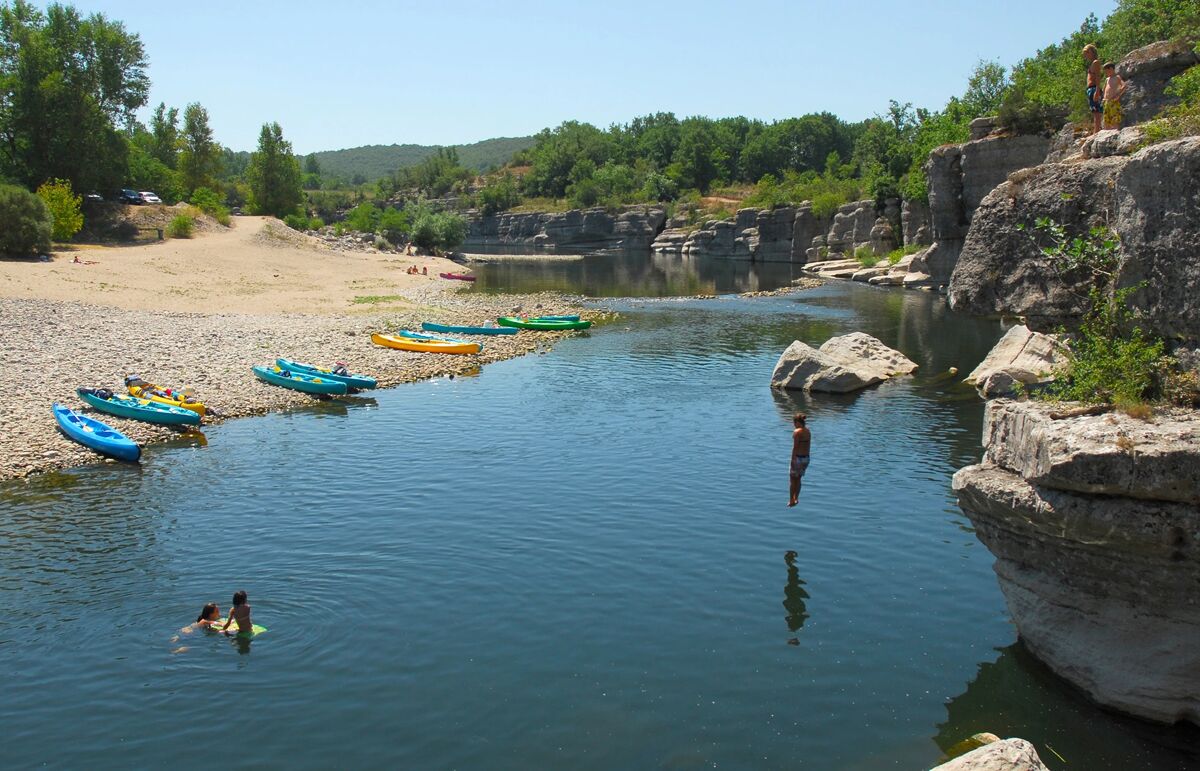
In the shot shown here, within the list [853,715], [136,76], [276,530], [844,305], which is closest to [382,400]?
[276,530]

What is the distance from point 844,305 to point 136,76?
69428mm

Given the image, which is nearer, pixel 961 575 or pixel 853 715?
pixel 853 715

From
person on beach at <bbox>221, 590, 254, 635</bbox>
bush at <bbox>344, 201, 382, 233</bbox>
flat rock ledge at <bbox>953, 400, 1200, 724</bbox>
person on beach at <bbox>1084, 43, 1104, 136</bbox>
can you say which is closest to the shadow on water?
flat rock ledge at <bbox>953, 400, 1200, 724</bbox>

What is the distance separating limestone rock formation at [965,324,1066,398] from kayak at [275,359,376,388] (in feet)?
72.9

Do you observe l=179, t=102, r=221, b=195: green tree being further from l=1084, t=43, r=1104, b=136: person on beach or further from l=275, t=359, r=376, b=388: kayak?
l=1084, t=43, r=1104, b=136: person on beach

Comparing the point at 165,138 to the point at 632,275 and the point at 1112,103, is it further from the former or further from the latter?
the point at 1112,103

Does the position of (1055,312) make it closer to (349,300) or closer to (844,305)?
(844,305)

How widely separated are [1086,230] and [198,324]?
42.3m

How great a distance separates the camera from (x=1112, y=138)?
1533cm

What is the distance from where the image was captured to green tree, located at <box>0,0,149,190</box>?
76375mm

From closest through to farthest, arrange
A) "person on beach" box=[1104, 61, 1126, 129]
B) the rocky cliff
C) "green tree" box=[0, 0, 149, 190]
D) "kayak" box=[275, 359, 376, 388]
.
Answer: "person on beach" box=[1104, 61, 1126, 129] < "kayak" box=[275, 359, 376, 388] < "green tree" box=[0, 0, 149, 190] < the rocky cliff

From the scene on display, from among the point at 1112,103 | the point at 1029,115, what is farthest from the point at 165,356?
the point at 1029,115

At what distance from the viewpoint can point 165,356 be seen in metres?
39.1

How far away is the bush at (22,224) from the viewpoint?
60094 millimetres
